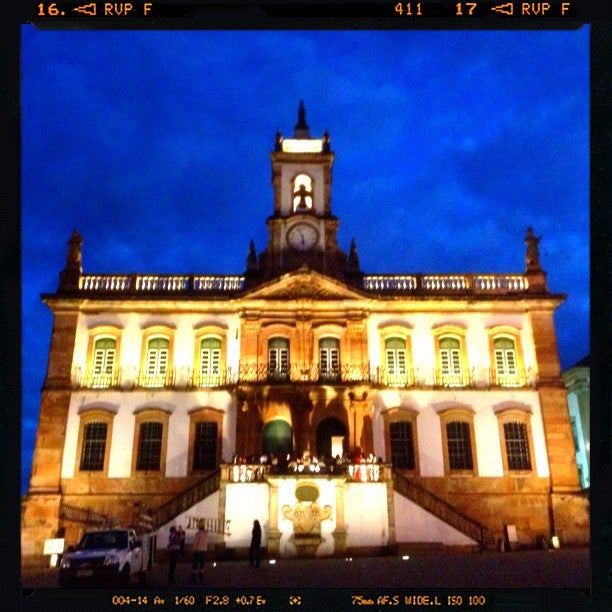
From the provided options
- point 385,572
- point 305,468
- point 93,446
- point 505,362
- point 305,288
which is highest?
point 305,288

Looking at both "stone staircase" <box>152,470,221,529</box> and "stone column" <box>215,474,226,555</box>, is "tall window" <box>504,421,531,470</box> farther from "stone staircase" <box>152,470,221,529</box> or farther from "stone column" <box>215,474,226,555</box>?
"stone staircase" <box>152,470,221,529</box>

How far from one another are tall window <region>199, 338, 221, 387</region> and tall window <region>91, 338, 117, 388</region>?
318 cm

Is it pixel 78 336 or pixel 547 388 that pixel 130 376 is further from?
pixel 547 388

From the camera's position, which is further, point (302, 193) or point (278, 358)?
point (302, 193)

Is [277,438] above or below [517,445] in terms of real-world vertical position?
above

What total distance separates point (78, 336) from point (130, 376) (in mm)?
2507

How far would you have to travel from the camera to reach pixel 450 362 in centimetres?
2523

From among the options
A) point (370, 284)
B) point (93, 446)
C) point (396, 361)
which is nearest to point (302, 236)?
point (370, 284)

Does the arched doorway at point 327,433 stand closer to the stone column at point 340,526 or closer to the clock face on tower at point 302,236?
the stone column at point 340,526

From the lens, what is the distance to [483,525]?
22672mm

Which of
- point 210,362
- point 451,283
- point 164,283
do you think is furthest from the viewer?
point 451,283

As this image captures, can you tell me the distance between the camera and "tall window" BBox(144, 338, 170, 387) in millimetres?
24500

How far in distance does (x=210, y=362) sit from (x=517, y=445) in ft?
37.3

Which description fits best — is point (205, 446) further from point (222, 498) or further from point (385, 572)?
point (385, 572)
